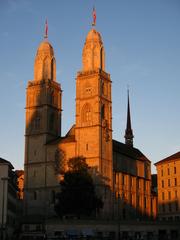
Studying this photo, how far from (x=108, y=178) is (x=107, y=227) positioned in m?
21.6

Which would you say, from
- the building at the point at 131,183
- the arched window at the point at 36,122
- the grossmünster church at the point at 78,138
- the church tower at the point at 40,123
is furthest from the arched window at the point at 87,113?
the building at the point at 131,183

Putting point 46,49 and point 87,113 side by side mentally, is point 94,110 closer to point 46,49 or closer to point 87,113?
point 87,113

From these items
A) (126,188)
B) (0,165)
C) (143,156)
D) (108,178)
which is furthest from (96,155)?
(143,156)

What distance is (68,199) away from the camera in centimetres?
9400

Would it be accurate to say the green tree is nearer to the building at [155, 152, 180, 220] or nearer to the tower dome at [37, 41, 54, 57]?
the building at [155, 152, 180, 220]

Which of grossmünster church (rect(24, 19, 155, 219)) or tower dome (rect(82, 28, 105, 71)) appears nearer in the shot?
grossmünster church (rect(24, 19, 155, 219))

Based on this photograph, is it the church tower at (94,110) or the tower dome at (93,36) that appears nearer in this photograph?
the church tower at (94,110)

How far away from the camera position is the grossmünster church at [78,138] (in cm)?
11062

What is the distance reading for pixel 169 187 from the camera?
120438mm

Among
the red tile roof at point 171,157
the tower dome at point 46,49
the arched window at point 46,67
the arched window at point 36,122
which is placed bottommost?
the red tile roof at point 171,157

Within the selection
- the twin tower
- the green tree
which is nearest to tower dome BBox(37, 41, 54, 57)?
the twin tower

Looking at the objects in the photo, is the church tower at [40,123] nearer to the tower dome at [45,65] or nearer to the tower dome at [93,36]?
the tower dome at [45,65]

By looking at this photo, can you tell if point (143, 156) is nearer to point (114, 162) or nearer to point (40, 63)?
point (114, 162)

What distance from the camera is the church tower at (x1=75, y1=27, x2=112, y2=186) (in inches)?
4309
